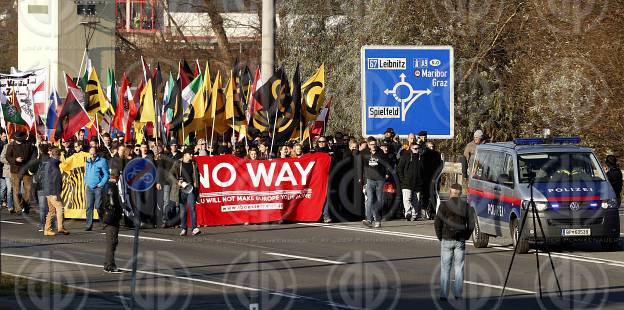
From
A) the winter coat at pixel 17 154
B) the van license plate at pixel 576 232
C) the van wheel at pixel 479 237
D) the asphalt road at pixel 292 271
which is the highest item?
the winter coat at pixel 17 154

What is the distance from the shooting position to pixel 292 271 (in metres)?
17.8

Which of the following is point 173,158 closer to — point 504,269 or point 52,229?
point 52,229

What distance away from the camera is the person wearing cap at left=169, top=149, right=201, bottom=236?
22766 millimetres

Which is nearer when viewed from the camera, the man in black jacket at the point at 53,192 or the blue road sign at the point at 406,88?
the man in black jacket at the point at 53,192

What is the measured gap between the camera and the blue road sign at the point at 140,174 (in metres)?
24.3

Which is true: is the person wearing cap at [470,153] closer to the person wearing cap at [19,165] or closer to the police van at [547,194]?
the police van at [547,194]

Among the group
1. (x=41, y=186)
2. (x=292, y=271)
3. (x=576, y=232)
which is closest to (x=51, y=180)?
(x=41, y=186)

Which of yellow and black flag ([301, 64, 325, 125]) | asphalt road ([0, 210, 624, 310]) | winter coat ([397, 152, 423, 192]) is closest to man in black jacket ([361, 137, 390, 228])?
asphalt road ([0, 210, 624, 310])

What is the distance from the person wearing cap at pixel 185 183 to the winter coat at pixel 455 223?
8617 millimetres

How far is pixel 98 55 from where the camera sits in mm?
54938

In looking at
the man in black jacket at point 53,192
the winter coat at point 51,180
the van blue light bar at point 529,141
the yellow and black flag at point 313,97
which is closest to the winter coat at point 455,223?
the van blue light bar at point 529,141

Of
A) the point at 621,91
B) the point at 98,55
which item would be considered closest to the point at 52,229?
the point at 621,91

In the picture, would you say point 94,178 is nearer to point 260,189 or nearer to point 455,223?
point 260,189

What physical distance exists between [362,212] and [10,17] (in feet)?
171
